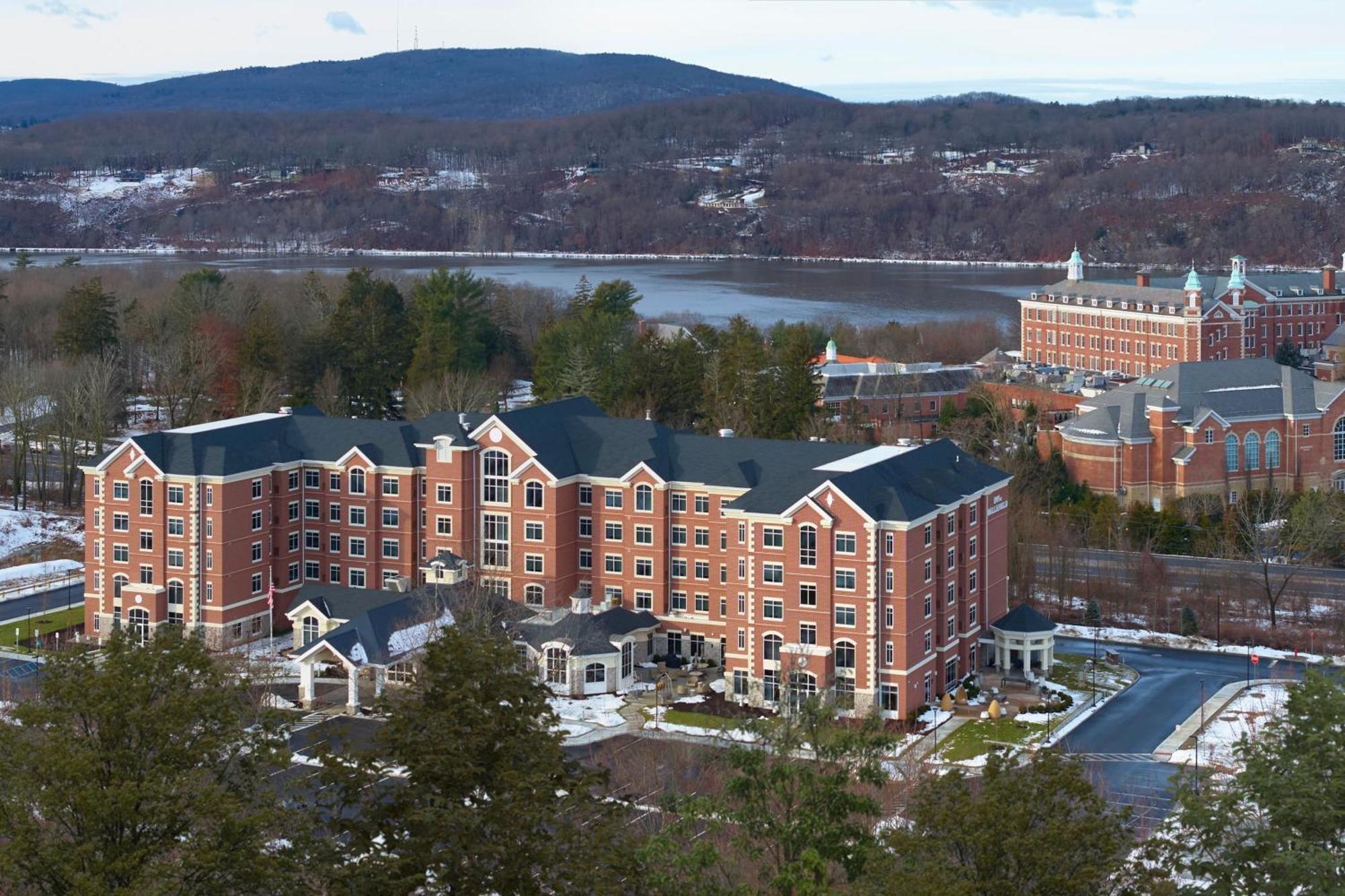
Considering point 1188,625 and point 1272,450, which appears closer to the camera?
point 1188,625

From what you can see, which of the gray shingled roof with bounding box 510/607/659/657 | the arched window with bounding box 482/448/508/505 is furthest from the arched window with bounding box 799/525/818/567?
the arched window with bounding box 482/448/508/505

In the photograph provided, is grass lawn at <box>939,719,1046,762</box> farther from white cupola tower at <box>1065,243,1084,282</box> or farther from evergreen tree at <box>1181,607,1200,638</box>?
→ white cupola tower at <box>1065,243,1084,282</box>

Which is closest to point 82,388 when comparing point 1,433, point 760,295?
point 1,433

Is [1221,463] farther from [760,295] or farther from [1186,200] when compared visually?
[1186,200]

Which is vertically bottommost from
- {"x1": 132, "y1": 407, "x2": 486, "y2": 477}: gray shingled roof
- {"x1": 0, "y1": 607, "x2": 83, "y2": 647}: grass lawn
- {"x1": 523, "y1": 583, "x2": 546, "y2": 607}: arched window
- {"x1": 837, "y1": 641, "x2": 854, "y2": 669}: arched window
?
{"x1": 0, "y1": 607, "x2": 83, "y2": 647}: grass lawn

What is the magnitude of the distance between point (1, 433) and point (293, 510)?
24.7 m

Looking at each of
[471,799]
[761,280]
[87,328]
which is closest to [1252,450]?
[87,328]

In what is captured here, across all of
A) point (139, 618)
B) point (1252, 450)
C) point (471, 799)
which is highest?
point (1252, 450)

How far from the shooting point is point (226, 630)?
3906cm

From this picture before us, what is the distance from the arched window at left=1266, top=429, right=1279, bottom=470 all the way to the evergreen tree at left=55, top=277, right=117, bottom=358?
Answer: 3703 centimetres

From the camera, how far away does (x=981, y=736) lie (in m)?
32.8

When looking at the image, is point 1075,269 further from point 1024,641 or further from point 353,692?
point 353,692

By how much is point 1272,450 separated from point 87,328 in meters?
38.5

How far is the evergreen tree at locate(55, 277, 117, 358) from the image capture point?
2559 inches
